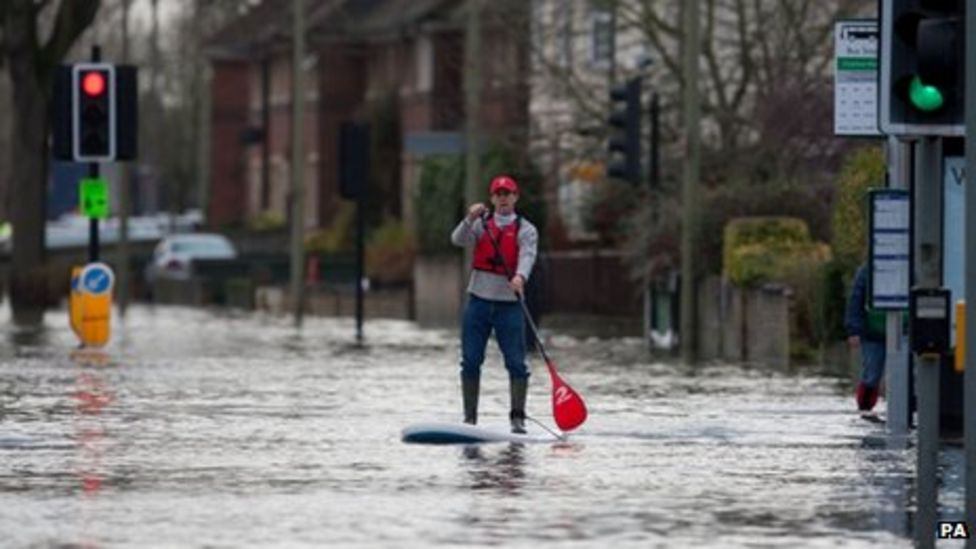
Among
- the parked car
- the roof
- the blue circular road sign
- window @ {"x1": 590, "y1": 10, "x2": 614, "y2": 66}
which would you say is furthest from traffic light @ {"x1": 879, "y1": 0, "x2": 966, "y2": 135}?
the parked car

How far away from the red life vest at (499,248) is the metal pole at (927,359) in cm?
735

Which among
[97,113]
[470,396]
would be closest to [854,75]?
[470,396]

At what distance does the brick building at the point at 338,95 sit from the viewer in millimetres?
73375

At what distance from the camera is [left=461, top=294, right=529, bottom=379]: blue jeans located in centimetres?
2244

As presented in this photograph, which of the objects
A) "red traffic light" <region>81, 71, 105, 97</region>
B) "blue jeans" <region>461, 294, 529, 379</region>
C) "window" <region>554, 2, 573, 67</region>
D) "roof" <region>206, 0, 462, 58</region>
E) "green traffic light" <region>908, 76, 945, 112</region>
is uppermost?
"roof" <region>206, 0, 462, 58</region>

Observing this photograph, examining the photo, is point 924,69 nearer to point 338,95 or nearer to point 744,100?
point 744,100

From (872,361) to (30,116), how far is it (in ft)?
102

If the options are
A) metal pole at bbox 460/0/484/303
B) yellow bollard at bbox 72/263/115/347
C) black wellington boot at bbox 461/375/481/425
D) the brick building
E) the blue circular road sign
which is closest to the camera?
black wellington boot at bbox 461/375/481/425

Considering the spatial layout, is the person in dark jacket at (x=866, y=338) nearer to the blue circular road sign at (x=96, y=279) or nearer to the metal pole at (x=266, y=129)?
the blue circular road sign at (x=96, y=279)

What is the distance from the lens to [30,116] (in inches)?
2149

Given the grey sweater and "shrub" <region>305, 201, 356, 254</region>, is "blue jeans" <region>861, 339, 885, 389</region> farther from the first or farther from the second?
"shrub" <region>305, 201, 356, 254</region>

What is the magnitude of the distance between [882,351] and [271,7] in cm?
7368

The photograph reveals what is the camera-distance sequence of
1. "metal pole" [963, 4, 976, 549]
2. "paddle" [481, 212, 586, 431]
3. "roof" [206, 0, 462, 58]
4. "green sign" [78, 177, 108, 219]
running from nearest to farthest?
"metal pole" [963, 4, 976, 549] → "paddle" [481, 212, 586, 431] → "green sign" [78, 177, 108, 219] → "roof" [206, 0, 462, 58]

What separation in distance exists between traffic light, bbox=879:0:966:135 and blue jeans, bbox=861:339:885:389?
34.5 ft
